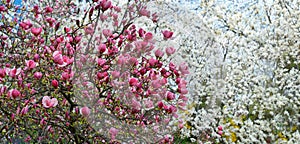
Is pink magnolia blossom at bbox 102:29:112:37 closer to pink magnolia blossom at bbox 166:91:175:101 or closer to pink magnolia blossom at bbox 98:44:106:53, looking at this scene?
pink magnolia blossom at bbox 98:44:106:53

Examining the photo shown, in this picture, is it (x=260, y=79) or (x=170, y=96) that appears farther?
(x=260, y=79)

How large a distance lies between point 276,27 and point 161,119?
2485mm

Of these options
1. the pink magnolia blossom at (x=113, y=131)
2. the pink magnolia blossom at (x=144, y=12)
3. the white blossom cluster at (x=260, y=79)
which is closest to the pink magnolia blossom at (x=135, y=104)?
the pink magnolia blossom at (x=113, y=131)

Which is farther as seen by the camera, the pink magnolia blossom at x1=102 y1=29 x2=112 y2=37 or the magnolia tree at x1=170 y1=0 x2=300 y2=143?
the magnolia tree at x1=170 y1=0 x2=300 y2=143

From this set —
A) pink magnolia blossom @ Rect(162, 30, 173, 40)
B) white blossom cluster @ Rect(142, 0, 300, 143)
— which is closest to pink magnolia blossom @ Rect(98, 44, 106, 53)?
pink magnolia blossom @ Rect(162, 30, 173, 40)

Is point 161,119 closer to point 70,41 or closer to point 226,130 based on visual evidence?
point 70,41

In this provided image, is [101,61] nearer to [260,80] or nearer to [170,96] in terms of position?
[170,96]

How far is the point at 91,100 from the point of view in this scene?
54.3 inches

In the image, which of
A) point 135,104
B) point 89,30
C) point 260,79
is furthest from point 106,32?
point 260,79

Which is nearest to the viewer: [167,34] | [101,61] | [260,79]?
[101,61]

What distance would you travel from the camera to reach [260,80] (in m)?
3.44

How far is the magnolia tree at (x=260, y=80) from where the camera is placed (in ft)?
10.7

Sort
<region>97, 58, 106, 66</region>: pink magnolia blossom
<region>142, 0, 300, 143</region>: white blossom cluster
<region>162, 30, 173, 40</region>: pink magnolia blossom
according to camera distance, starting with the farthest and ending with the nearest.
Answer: <region>142, 0, 300, 143</region>: white blossom cluster, <region>162, 30, 173, 40</region>: pink magnolia blossom, <region>97, 58, 106, 66</region>: pink magnolia blossom

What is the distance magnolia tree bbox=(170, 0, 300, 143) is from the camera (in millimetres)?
3270
